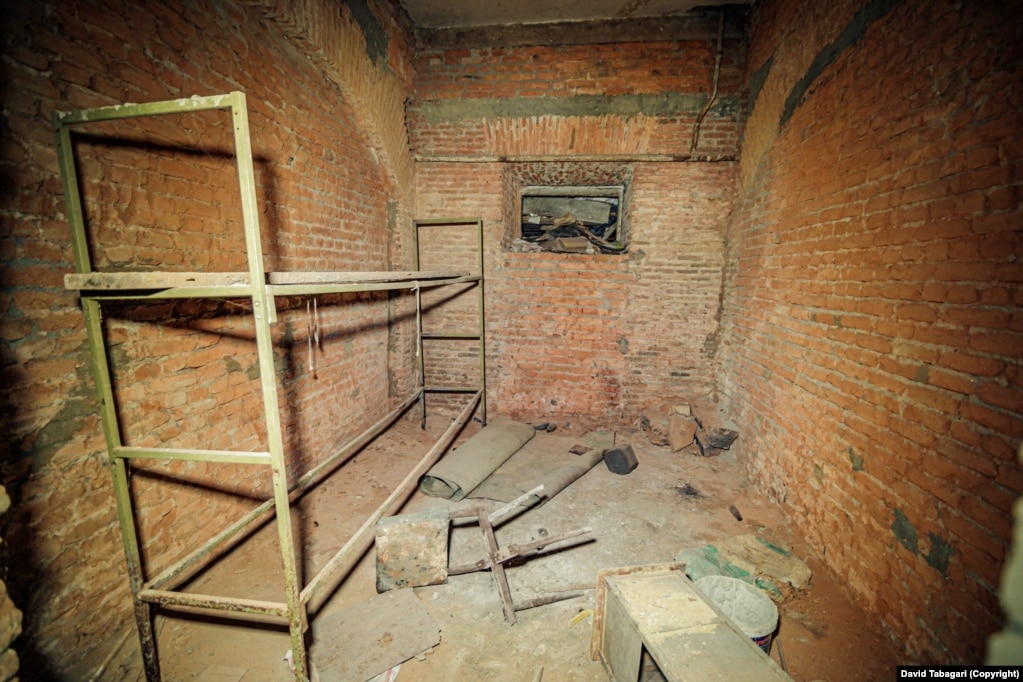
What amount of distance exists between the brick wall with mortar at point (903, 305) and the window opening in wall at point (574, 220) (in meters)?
2.11

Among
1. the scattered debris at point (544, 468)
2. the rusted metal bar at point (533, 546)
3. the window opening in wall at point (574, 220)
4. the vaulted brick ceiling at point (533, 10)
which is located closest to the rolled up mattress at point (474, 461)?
the scattered debris at point (544, 468)

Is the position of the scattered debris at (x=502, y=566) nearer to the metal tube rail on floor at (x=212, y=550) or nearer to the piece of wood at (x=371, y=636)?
the piece of wood at (x=371, y=636)

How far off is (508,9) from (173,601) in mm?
5743

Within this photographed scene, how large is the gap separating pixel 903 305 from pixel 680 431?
2.84 metres

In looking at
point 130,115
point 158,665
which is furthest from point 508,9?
point 158,665

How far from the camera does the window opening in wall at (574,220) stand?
5.21 metres

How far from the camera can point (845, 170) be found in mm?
2756

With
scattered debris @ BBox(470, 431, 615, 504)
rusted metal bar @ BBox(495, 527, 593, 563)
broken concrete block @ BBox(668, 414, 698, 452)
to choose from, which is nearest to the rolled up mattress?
scattered debris @ BBox(470, 431, 615, 504)

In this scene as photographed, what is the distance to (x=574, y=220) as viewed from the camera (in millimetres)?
5621

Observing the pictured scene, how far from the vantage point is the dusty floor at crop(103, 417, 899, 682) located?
7.09 ft

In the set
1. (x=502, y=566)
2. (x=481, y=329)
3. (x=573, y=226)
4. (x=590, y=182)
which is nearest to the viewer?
(x=502, y=566)

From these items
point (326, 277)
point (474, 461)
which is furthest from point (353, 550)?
point (326, 277)

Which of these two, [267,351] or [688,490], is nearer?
[267,351]

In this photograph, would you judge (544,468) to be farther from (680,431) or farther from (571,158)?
(571,158)
